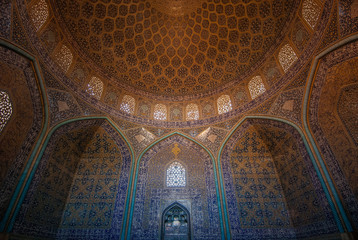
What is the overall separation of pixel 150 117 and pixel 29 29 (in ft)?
20.7

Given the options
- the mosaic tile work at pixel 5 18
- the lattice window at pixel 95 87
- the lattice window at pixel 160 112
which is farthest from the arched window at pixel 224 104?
the mosaic tile work at pixel 5 18

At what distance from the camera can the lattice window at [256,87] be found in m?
9.92

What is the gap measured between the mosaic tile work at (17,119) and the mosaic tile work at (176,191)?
4.45m

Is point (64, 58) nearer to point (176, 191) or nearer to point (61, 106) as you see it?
point (61, 106)

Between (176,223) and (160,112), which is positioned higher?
(160,112)

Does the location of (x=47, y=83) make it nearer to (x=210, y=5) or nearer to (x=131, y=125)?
(x=131, y=125)

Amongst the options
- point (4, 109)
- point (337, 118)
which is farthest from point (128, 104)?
point (337, 118)

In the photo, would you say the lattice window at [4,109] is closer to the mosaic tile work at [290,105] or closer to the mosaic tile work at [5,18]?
the mosaic tile work at [5,18]

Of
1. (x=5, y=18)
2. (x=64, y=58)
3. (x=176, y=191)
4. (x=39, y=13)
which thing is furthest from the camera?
(x=176, y=191)

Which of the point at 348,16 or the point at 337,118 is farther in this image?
the point at 337,118

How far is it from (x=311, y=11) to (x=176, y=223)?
395 inches

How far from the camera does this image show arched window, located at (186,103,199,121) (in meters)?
11.5

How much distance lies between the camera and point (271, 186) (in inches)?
352

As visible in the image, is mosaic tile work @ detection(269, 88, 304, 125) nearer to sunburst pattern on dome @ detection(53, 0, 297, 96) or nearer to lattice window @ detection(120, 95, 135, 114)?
sunburst pattern on dome @ detection(53, 0, 297, 96)
